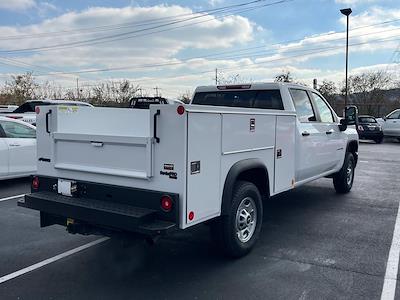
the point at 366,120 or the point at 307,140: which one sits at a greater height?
the point at 366,120

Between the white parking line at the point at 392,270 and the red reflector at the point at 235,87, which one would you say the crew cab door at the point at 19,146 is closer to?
the red reflector at the point at 235,87

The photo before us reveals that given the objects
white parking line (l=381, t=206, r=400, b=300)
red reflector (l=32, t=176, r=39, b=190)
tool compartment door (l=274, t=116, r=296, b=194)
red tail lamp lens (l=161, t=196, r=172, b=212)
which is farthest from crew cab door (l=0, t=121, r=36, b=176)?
white parking line (l=381, t=206, r=400, b=300)

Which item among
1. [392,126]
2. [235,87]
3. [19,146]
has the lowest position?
[19,146]

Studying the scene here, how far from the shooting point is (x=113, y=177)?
4.21 meters

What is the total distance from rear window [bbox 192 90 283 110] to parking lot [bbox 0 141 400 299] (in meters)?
1.79

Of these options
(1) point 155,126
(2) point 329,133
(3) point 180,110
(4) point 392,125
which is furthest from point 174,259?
(4) point 392,125

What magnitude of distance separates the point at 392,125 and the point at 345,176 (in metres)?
16.3

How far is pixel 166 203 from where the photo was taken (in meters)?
3.80

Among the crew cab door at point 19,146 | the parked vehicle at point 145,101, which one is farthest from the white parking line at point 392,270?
the crew cab door at point 19,146

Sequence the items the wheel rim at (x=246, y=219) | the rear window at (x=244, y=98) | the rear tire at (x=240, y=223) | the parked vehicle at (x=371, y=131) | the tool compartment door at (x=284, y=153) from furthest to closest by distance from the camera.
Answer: the parked vehicle at (x=371, y=131)
the rear window at (x=244, y=98)
the tool compartment door at (x=284, y=153)
the wheel rim at (x=246, y=219)
the rear tire at (x=240, y=223)

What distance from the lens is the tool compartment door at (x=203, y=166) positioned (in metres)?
3.79

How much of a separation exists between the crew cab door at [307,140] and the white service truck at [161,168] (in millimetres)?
473

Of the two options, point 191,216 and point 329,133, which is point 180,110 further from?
point 329,133

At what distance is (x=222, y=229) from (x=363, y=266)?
163 cm
